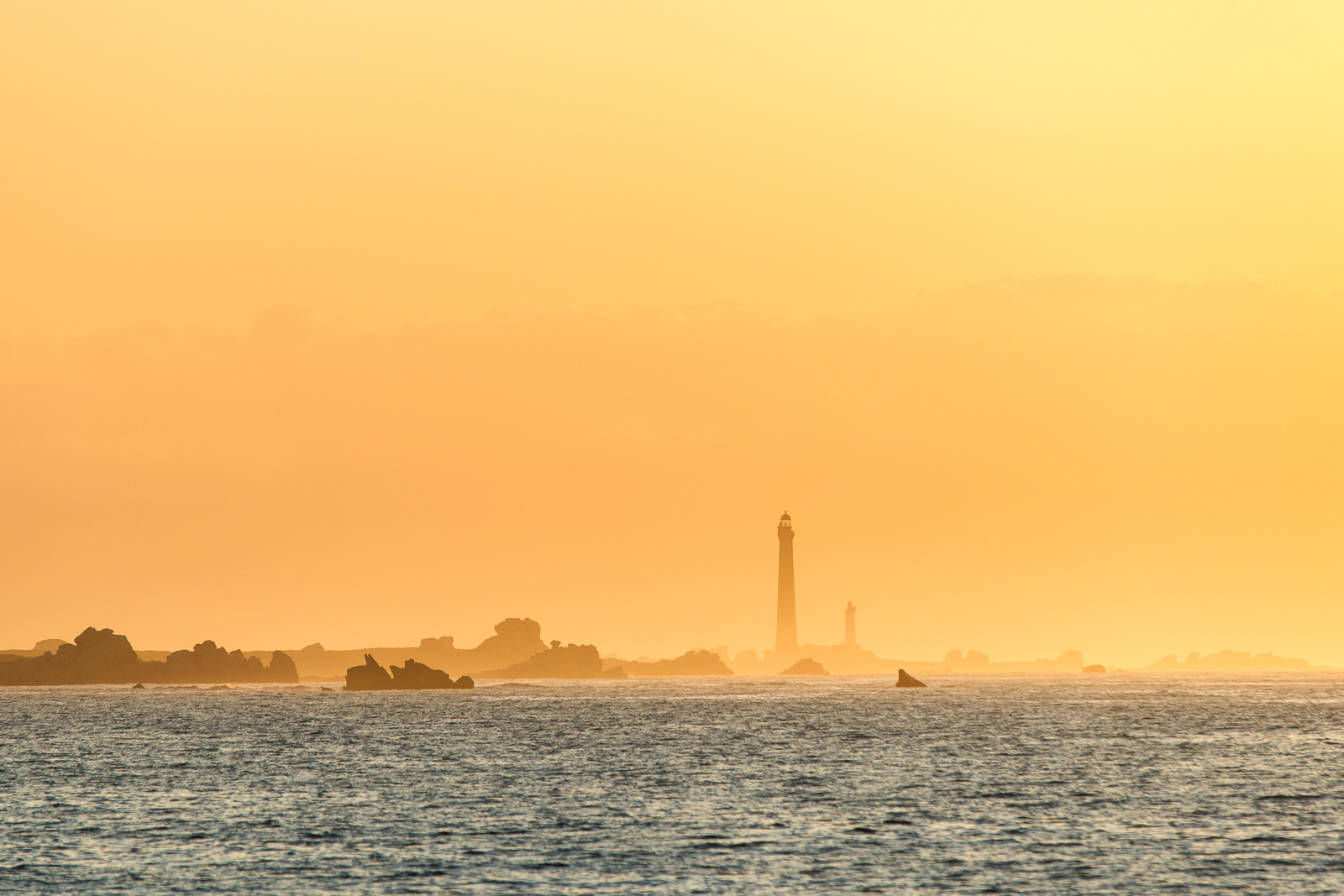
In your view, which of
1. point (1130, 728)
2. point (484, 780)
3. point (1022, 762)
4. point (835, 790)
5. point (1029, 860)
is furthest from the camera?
point (1130, 728)

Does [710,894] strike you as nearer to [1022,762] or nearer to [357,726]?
[1022,762]

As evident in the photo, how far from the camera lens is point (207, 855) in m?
58.0

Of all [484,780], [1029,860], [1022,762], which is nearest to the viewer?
[1029,860]

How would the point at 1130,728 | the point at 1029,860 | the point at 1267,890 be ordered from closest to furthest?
the point at 1267,890 → the point at 1029,860 → the point at 1130,728

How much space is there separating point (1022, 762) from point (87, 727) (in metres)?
98.0

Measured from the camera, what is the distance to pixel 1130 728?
144750 mm

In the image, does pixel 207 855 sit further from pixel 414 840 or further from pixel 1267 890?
pixel 1267 890

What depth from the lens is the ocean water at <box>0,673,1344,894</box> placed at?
52781 mm

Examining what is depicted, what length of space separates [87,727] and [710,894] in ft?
388

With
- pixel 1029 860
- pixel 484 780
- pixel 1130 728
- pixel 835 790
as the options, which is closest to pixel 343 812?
pixel 484 780

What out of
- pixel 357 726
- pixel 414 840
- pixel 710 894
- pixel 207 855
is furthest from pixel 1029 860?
pixel 357 726

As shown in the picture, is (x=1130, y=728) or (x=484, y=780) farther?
(x=1130, y=728)

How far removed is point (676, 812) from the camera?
236 ft

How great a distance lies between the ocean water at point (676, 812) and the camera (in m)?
52.8
